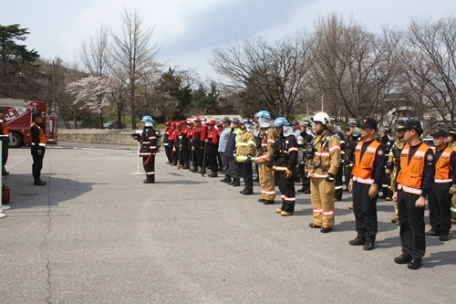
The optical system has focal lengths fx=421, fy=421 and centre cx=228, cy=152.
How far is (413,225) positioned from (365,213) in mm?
883

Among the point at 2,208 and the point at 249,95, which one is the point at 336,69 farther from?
the point at 2,208

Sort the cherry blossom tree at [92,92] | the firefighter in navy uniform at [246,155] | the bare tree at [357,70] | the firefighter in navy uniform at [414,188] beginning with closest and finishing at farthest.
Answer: the firefighter in navy uniform at [414,188]
the firefighter in navy uniform at [246,155]
the bare tree at [357,70]
the cherry blossom tree at [92,92]

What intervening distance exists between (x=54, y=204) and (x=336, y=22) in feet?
95.1

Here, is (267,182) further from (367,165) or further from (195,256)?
(195,256)

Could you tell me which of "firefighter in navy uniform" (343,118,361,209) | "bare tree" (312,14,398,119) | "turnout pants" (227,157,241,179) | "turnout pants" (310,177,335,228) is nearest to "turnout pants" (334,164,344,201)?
"firefighter in navy uniform" (343,118,361,209)

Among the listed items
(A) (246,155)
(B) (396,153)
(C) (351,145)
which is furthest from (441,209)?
(A) (246,155)

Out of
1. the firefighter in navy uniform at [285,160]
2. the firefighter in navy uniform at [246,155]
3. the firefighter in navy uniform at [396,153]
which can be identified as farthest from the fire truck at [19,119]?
the firefighter in navy uniform at [396,153]

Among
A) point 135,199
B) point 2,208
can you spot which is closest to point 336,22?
point 135,199

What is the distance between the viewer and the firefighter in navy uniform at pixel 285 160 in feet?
27.4

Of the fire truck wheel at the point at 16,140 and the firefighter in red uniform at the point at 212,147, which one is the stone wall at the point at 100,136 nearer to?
the fire truck wheel at the point at 16,140

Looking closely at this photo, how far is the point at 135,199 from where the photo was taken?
9.77 m

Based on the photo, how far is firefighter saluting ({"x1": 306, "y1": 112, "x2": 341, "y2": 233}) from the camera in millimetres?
7125

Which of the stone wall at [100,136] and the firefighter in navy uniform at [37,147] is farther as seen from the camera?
the stone wall at [100,136]

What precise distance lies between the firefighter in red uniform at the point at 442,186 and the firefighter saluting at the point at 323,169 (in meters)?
1.74
